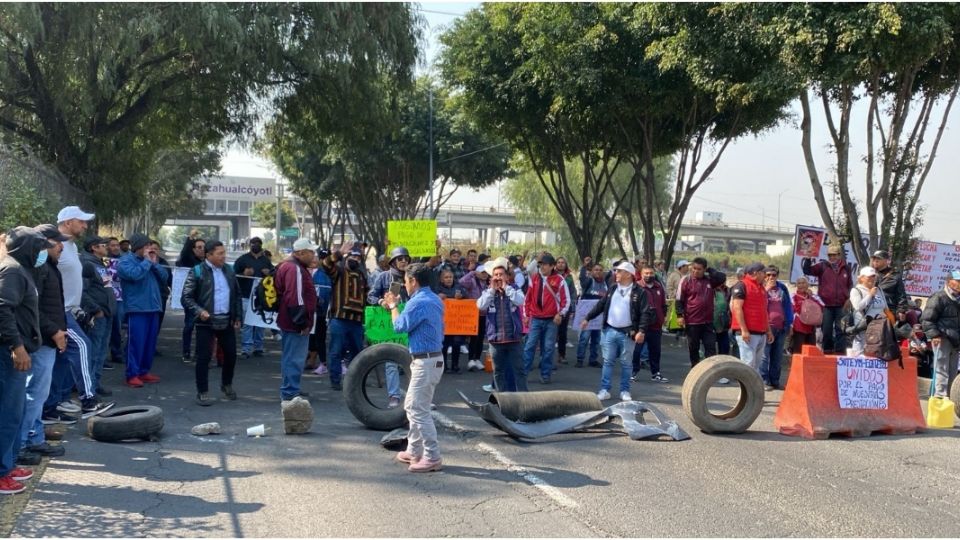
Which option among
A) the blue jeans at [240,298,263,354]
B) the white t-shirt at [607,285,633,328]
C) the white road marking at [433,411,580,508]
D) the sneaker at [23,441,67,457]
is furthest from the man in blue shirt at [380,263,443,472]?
the blue jeans at [240,298,263,354]

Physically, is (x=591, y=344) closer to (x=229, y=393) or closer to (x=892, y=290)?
(x=892, y=290)

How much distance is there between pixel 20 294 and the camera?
6.22 meters

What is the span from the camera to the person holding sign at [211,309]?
9.93m

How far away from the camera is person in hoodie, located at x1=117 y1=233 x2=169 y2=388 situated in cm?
1120

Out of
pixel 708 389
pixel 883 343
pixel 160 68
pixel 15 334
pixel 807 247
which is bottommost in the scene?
pixel 708 389

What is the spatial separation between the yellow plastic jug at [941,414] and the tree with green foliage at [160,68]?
12.1 meters

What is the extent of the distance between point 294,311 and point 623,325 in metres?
3.97

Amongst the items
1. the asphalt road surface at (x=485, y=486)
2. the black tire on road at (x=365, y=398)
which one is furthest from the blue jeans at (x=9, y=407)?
the black tire on road at (x=365, y=398)

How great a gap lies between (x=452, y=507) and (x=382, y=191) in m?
39.5

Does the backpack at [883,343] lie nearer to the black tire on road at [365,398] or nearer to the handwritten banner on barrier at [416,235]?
the black tire on road at [365,398]

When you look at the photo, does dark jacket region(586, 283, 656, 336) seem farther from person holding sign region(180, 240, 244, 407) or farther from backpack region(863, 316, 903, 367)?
person holding sign region(180, 240, 244, 407)

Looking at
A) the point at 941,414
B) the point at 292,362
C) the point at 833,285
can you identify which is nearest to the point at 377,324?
the point at 292,362

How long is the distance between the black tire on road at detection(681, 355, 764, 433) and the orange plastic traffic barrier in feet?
1.37

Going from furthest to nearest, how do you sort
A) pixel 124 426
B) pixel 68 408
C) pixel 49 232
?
1. pixel 68 408
2. pixel 124 426
3. pixel 49 232
